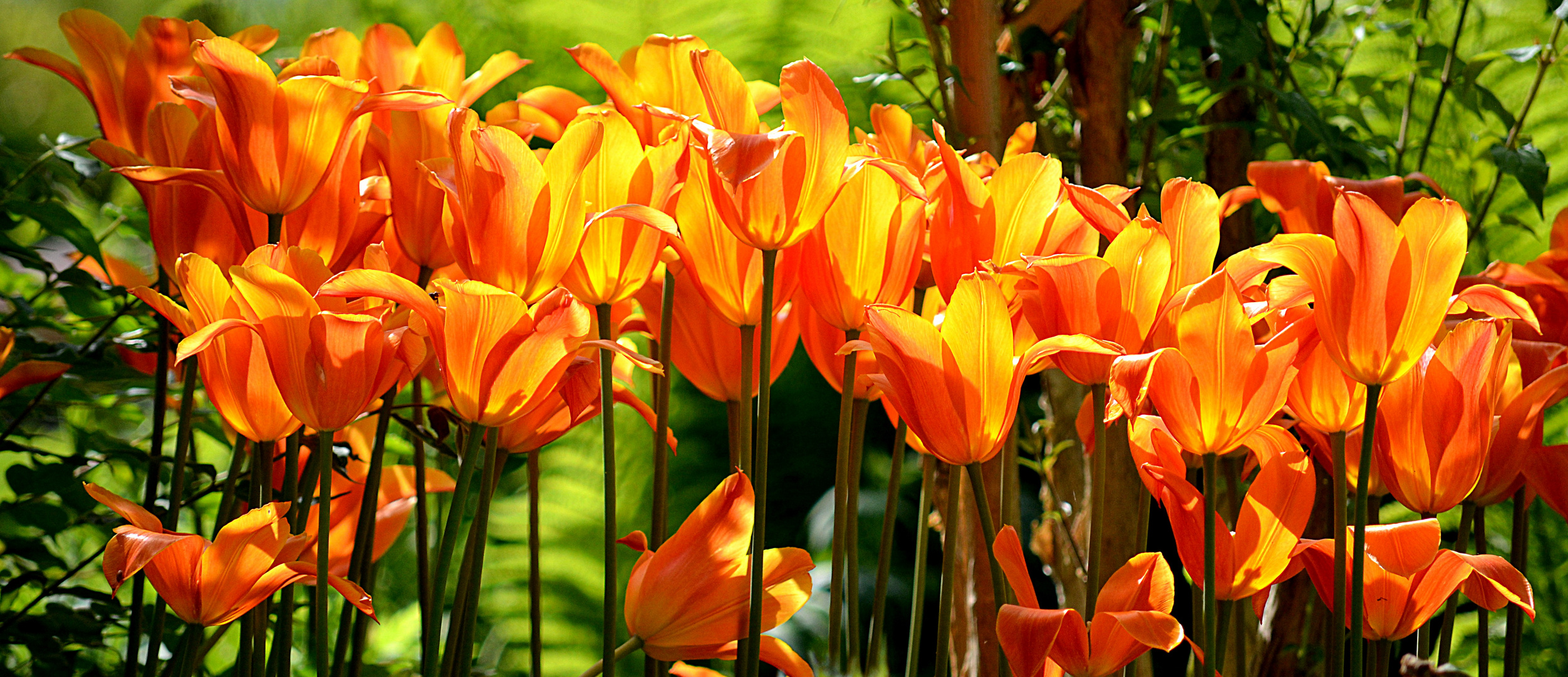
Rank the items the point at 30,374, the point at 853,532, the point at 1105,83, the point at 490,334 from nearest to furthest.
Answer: the point at 490,334
the point at 853,532
the point at 30,374
the point at 1105,83

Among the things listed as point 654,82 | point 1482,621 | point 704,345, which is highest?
point 654,82

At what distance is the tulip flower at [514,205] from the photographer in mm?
333

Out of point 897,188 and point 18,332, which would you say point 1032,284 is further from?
point 18,332

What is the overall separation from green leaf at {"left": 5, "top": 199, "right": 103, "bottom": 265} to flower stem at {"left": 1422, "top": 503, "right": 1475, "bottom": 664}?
605 mm

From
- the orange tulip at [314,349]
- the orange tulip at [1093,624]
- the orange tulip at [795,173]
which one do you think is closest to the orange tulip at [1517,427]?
the orange tulip at [1093,624]

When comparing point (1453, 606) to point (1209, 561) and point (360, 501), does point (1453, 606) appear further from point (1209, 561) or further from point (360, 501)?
point (360, 501)

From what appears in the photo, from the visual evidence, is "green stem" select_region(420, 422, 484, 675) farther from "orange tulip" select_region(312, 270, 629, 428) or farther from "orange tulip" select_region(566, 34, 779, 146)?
"orange tulip" select_region(566, 34, 779, 146)

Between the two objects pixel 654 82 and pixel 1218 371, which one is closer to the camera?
pixel 1218 371

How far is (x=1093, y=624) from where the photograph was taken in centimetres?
32

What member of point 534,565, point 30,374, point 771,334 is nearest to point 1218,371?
point 771,334

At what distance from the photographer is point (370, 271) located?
11.9 inches

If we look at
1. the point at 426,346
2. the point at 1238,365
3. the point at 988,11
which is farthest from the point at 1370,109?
the point at 426,346

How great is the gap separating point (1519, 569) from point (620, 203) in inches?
14.5

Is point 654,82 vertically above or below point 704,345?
above
